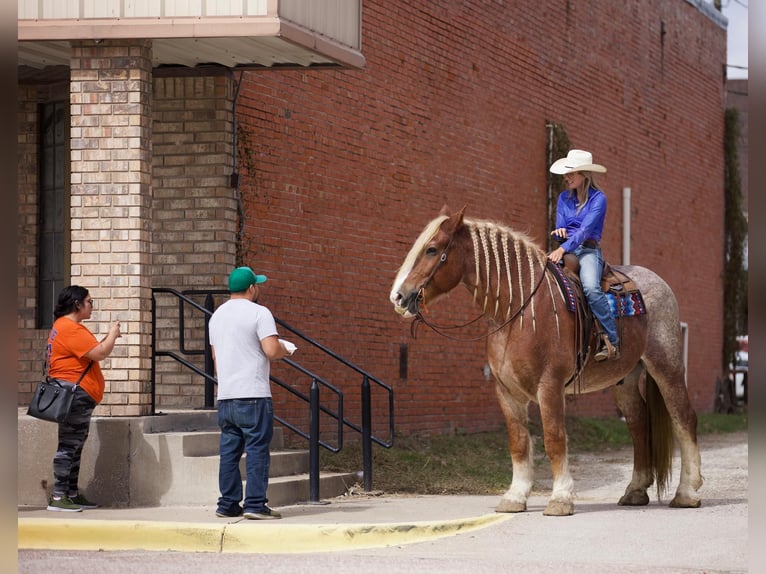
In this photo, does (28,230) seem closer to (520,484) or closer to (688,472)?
(520,484)

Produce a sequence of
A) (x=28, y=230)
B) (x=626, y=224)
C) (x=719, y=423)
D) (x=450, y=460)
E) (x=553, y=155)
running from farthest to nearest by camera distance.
Result: (x=719, y=423)
(x=626, y=224)
(x=553, y=155)
(x=450, y=460)
(x=28, y=230)

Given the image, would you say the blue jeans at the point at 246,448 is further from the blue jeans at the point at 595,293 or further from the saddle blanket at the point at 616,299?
the blue jeans at the point at 595,293

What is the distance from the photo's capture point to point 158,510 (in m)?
11.1

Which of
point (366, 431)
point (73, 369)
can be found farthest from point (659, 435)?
point (73, 369)

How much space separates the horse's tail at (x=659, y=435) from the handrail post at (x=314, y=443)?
3.04 m

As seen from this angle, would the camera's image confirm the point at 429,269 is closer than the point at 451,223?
Yes

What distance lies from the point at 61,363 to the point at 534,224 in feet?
39.2

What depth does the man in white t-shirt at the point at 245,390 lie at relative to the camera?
10398mm

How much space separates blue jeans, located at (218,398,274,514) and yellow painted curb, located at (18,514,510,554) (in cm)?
38

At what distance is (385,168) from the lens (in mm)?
17172

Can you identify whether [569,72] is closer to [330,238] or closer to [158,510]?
[330,238]

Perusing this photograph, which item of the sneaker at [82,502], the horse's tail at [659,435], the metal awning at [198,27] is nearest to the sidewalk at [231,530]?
the sneaker at [82,502]

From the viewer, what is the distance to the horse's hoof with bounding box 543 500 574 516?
10672mm

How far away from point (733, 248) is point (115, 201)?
21.8m
